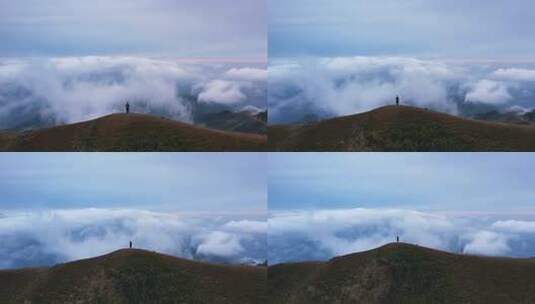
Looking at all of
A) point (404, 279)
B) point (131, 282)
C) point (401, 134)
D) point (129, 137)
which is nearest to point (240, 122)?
point (129, 137)

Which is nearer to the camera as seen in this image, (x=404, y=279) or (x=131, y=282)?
(x=131, y=282)

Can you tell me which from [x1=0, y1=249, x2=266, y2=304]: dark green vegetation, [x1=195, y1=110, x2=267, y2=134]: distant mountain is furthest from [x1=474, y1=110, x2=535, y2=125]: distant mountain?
[x1=0, y1=249, x2=266, y2=304]: dark green vegetation

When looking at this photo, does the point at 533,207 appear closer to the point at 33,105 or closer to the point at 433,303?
the point at 433,303

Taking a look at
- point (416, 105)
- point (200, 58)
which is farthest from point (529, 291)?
point (200, 58)

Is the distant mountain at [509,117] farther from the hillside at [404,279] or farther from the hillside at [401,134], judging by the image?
the hillside at [404,279]

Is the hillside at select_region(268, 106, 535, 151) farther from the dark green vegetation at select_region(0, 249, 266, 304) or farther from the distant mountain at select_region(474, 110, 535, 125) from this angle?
the dark green vegetation at select_region(0, 249, 266, 304)

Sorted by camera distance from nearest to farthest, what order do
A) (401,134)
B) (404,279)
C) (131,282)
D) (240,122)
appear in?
1. (240,122)
2. (401,134)
3. (131,282)
4. (404,279)

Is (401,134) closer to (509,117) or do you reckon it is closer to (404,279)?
(509,117)
